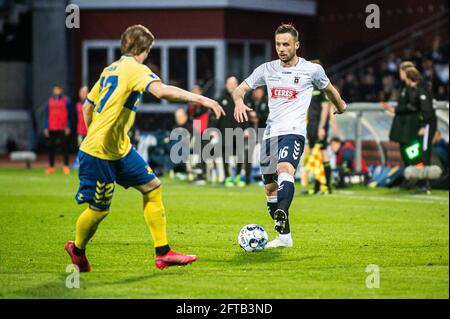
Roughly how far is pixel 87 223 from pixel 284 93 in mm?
3085

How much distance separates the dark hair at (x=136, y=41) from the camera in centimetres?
998

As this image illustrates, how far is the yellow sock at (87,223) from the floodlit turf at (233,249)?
350 millimetres

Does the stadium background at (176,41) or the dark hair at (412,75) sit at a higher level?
the stadium background at (176,41)

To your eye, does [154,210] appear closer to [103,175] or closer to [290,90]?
[103,175]

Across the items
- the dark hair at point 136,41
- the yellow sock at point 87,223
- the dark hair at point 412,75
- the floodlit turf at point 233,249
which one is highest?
the dark hair at point 136,41

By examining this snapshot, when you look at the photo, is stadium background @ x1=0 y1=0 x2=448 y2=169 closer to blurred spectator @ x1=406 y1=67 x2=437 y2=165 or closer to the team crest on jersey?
blurred spectator @ x1=406 y1=67 x2=437 y2=165

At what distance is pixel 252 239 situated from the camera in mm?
11750

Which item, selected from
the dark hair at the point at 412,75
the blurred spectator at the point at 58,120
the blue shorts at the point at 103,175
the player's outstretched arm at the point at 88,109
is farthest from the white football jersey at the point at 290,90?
the blurred spectator at the point at 58,120

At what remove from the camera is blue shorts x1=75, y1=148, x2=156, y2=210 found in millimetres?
9953

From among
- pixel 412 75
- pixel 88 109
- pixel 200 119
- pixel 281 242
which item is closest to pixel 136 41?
pixel 88 109

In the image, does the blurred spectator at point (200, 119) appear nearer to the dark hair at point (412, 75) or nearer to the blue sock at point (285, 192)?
the dark hair at point (412, 75)

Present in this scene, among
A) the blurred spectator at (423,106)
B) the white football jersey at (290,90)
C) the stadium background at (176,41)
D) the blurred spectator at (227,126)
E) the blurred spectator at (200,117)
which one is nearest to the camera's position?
the white football jersey at (290,90)
